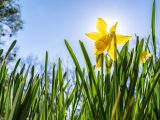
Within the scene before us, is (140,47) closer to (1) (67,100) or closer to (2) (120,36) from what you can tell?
(2) (120,36)

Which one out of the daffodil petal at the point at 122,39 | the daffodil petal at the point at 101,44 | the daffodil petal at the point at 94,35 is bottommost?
the daffodil petal at the point at 101,44

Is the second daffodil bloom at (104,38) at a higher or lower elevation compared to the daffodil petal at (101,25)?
lower

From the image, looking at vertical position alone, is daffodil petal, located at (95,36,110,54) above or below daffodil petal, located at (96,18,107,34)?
below

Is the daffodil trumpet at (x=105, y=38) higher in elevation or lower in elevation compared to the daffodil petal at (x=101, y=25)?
lower

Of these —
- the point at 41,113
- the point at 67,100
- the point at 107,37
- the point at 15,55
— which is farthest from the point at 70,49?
the point at 15,55

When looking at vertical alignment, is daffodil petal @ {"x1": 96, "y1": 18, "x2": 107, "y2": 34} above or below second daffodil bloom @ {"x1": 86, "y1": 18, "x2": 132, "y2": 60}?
Result: above

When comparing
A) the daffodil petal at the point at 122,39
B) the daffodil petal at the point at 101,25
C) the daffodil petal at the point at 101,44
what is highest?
the daffodil petal at the point at 101,25

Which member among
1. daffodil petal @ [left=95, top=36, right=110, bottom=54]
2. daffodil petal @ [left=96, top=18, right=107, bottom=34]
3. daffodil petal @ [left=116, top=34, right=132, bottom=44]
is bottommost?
daffodil petal @ [left=95, top=36, right=110, bottom=54]

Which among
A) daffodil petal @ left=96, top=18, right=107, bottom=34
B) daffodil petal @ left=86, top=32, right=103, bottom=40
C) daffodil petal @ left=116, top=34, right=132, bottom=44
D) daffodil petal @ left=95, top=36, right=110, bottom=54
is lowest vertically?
daffodil petal @ left=95, top=36, right=110, bottom=54
